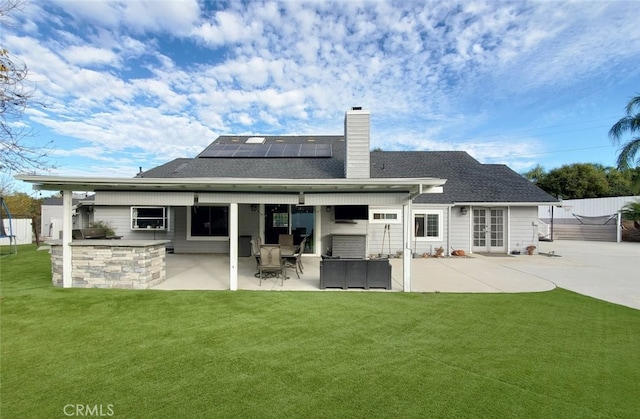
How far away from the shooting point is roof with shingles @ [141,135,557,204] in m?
Answer: 11.2

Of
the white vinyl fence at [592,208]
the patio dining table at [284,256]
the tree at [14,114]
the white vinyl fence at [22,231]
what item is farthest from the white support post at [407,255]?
the white vinyl fence at [22,231]

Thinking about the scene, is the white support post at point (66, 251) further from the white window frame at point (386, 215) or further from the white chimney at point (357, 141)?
the white window frame at point (386, 215)

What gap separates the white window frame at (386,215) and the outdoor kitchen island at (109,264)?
8.10m

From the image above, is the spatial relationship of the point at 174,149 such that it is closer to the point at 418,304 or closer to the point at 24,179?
the point at 24,179

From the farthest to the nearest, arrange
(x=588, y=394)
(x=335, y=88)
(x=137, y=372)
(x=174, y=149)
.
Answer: (x=174, y=149) → (x=335, y=88) → (x=137, y=372) → (x=588, y=394)

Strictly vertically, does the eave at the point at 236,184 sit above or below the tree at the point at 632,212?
above

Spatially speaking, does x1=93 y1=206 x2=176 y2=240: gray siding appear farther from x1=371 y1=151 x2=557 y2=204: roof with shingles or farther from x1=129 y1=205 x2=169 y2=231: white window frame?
x1=371 y1=151 x2=557 y2=204: roof with shingles

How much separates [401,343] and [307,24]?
33.3 feet

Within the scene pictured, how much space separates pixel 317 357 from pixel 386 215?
9.00 metres

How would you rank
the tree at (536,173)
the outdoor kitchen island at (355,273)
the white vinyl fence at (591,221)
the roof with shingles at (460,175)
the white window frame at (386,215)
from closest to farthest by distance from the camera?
the outdoor kitchen island at (355,273), the white window frame at (386,215), the roof with shingles at (460,175), the white vinyl fence at (591,221), the tree at (536,173)

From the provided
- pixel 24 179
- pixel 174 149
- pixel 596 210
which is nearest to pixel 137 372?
pixel 24 179

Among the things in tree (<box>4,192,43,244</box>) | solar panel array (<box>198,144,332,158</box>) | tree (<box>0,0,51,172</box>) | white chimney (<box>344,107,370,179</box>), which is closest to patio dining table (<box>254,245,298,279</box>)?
white chimney (<box>344,107,370,179</box>)

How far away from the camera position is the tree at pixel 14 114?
5297mm

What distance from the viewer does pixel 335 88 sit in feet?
45.7
